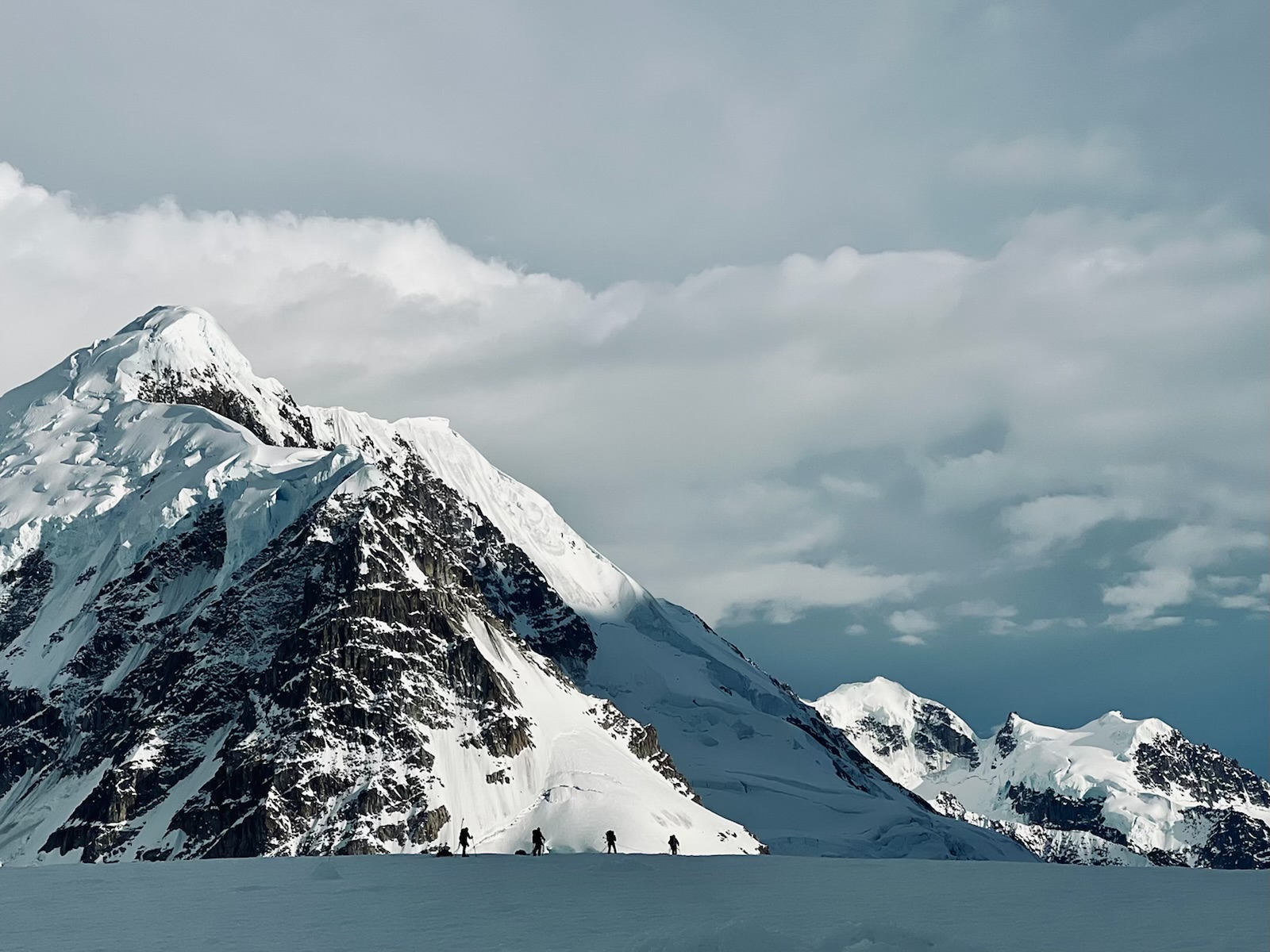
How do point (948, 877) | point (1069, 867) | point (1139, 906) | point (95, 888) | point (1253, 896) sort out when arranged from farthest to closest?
point (1069, 867), point (948, 877), point (95, 888), point (1253, 896), point (1139, 906)

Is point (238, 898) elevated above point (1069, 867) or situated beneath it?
situated beneath

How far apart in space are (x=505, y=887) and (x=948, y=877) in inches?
777

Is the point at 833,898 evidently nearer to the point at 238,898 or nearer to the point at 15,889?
the point at 238,898

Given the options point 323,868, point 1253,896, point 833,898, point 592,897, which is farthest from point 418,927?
point 1253,896

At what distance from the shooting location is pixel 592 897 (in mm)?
51312

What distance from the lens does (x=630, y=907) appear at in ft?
159

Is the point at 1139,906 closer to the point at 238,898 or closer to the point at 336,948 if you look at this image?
the point at 336,948

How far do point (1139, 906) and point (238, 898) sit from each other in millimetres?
33457

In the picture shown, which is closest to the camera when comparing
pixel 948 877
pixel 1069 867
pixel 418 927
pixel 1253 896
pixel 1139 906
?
pixel 418 927

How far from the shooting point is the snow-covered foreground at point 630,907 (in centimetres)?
4022

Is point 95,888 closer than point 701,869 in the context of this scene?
Yes

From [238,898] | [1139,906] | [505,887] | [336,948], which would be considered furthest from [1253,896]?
[238,898]

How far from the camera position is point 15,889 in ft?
184

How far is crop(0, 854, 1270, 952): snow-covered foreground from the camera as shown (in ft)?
132
